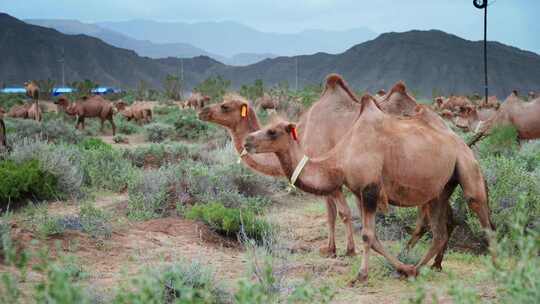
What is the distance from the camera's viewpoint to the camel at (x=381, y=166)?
725 cm

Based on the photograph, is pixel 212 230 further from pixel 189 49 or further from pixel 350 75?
pixel 189 49

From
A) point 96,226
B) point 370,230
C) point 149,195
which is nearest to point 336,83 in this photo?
point 370,230

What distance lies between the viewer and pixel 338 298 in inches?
269

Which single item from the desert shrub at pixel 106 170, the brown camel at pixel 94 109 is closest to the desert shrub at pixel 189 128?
the brown camel at pixel 94 109

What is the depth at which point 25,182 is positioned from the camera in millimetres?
11977

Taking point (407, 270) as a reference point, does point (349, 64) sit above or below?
above

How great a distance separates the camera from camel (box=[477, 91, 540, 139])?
17.7m

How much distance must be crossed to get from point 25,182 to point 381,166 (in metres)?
6.95

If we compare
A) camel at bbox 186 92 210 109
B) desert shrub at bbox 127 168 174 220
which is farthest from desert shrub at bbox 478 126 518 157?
camel at bbox 186 92 210 109

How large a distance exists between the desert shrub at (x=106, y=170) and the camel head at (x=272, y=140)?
7.00 metres

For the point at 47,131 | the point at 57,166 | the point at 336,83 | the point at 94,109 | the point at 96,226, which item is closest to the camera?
the point at 96,226

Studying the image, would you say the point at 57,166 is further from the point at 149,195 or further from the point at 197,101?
the point at 197,101

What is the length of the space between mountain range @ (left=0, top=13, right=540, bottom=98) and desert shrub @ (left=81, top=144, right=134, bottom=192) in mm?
62367

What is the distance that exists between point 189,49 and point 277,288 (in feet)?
627
